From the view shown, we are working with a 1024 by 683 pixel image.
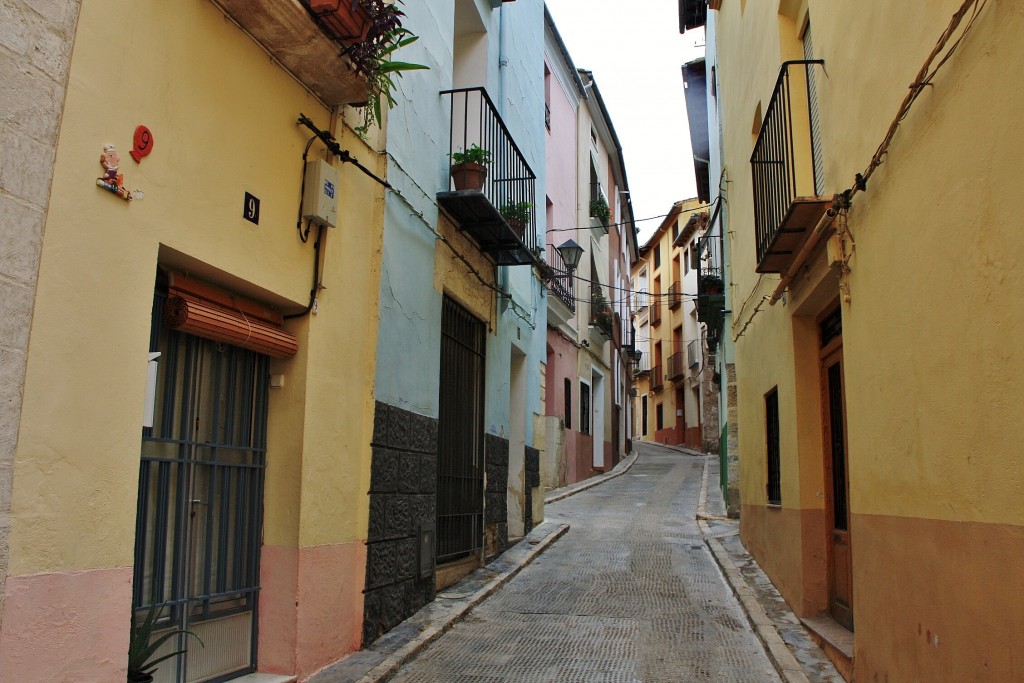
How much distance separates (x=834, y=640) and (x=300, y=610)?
3.80 meters

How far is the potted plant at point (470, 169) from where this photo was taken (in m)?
8.20

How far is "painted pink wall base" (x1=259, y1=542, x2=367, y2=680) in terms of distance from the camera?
5.38 metres

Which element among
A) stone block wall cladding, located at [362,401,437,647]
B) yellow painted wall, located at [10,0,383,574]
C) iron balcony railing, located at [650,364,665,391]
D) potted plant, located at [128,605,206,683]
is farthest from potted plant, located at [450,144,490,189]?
iron balcony railing, located at [650,364,665,391]

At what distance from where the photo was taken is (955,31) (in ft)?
11.9

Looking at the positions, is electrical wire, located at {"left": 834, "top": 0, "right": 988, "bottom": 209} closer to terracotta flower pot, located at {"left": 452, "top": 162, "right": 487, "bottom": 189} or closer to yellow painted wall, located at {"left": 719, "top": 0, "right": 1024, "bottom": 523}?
yellow painted wall, located at {"left": 719, "top": 0, "right": 1024, "bottom": 523}

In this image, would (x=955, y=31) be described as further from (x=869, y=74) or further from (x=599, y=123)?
(x=599, y=123)

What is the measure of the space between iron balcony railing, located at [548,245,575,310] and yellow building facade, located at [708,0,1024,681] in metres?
8.03

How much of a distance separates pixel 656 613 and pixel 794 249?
351 cm

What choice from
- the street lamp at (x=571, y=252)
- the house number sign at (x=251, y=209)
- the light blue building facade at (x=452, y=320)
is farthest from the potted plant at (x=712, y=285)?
the house number sign at (x=251, y=209)

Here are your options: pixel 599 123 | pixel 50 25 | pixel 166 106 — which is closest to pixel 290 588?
pixel 166 106

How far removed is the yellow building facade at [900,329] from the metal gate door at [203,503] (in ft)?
12.6

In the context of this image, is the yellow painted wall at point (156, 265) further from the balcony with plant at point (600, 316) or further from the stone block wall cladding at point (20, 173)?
the balcony with plant at point (600, 316)

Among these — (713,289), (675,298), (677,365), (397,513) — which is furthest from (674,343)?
(397,513)

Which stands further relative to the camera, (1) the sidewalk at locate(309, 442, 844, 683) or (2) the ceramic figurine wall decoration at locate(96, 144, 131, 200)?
(1) the sidewalk at locate(309, 442, 844, 683)
